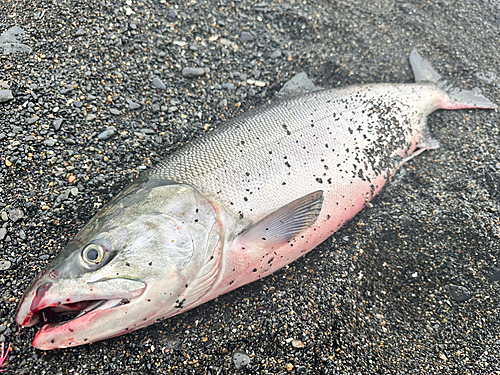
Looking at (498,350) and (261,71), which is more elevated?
(261,71)

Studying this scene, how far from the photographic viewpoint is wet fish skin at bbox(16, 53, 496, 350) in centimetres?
246

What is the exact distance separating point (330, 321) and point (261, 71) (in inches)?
117

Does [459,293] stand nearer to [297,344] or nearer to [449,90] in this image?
[297,344]

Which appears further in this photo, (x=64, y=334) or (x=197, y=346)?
(x=197, y=346)

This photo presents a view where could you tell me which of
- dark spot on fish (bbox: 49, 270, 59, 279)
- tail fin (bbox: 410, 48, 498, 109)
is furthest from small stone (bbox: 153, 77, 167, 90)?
tail fin (bbox: 410, 48, 498, 109)

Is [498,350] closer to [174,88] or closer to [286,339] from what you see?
[286,339]

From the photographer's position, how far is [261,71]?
4.29 metres

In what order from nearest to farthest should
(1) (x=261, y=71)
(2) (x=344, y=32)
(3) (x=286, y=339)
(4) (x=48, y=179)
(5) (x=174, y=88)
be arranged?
(3) (x=286, y=339) → (4) (x=48, y=179) → (5) (x=174, y=88) → (1) (x=261, y=71) → (2) (x=344, y=32)

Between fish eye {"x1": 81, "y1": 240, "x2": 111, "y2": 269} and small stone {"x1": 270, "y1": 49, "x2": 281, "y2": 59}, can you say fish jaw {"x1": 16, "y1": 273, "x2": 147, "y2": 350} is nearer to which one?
fish eye {"x1": 81, "y1": 240, "x2": 111, "y2": 269}

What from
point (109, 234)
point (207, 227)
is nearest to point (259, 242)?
point (207, 227)

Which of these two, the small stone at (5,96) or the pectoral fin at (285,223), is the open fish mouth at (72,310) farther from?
the small stone at (5,96)

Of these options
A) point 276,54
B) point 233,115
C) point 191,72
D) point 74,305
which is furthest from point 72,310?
point 276,54

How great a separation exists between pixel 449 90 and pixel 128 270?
4405 mm

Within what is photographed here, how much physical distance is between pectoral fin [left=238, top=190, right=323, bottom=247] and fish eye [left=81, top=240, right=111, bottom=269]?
1051 millimetres
